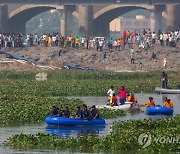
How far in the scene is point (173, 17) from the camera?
11300 centimetres

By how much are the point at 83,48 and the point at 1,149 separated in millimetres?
59078

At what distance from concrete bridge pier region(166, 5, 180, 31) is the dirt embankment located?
11.3 metres

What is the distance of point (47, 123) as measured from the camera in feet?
177

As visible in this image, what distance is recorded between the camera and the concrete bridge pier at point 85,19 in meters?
118

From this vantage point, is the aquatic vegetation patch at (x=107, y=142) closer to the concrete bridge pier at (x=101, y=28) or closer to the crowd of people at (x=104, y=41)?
the crowd of people at (x=104, y=41)

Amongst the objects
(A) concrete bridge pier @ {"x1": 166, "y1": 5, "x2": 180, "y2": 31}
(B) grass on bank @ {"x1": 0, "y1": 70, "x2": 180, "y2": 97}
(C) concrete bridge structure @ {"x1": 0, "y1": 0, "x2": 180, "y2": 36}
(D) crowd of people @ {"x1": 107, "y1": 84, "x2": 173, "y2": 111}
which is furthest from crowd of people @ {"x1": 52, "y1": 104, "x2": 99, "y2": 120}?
(A) concrete bridge pier @ {"x1": 166, "y1": 5, "x2": 180, "y2": 31}

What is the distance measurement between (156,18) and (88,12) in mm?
9972

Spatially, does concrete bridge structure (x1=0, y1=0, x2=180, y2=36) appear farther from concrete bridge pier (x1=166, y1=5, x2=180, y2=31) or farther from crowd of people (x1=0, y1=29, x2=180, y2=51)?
crowd of people (x1=0, y1=29, x2=180, y2=51)

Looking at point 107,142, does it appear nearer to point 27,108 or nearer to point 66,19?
point 27,108

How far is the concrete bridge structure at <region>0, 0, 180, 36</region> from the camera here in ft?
367

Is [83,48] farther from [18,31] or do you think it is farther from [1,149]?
[1,149]

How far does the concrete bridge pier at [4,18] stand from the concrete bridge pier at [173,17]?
21.0 meters

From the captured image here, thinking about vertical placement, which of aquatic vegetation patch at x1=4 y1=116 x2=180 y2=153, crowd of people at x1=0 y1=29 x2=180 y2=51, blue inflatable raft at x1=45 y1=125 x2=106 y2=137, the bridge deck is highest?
the bridge deck

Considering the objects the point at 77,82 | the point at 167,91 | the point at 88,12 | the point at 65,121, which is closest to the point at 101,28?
the point at 88,12
